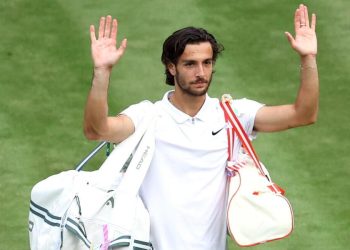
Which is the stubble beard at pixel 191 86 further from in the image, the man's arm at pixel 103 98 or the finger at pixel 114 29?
the finger at pixel 114 29

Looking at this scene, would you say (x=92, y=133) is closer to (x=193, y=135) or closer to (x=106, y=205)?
(x=106, y=205)

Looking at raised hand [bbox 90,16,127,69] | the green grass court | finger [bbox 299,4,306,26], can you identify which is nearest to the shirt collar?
raised hand [bbox 90,16,127,69]

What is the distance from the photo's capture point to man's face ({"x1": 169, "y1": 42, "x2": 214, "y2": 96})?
29.6 feet

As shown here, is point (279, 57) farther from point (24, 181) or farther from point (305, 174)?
point (24, 181)

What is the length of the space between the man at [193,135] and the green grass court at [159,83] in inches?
106

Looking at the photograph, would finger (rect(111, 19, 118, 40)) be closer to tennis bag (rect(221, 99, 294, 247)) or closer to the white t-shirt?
the white t-shirt

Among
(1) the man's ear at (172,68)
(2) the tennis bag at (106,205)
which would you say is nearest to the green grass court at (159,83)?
(2) the tennis bag at (106,205)

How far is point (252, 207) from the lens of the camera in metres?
9.00

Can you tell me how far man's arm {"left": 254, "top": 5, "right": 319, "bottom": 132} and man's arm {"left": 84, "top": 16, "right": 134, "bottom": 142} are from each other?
923mm

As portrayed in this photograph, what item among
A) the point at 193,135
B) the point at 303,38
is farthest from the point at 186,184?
the point at 303,38

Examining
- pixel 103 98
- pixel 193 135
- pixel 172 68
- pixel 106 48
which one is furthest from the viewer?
pixel 172 68

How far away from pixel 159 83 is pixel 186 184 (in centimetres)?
464

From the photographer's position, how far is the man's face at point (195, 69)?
29.6 ft

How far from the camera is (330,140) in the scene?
42.1ft
